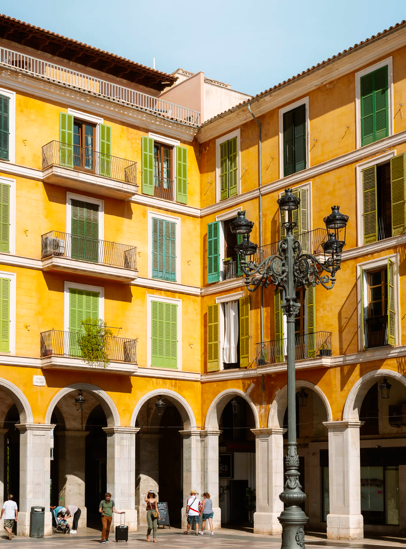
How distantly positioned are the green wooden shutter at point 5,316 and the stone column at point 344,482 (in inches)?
424

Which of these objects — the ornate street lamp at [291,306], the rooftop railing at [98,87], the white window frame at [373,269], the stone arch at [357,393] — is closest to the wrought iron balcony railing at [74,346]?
the stone arch at [357,393]

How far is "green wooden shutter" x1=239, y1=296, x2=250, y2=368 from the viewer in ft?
104

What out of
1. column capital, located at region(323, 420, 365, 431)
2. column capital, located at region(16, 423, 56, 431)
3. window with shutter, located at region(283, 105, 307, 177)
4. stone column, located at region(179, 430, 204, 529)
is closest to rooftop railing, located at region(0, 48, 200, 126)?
window with shutter, located at region(283, 105, 307, 177)

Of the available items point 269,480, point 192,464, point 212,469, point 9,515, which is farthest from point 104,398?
point 269,480

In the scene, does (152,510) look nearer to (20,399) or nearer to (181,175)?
(20,399)

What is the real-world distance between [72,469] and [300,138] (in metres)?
15.0

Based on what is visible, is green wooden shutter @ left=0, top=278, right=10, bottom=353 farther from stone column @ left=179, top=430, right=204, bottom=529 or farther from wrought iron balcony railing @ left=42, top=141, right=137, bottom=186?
stone column @ left=179, top=430, right=204, bottom=529

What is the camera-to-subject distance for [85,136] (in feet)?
Result: 105

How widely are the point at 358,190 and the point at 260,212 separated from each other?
4760mm

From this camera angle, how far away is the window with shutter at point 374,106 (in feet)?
90.9

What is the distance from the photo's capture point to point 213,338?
→ 33219 millimetres

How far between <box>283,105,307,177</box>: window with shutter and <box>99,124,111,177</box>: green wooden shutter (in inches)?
254

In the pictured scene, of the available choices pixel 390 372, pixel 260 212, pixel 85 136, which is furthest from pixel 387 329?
pixel 85 136

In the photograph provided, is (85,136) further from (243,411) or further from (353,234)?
(243,411)
